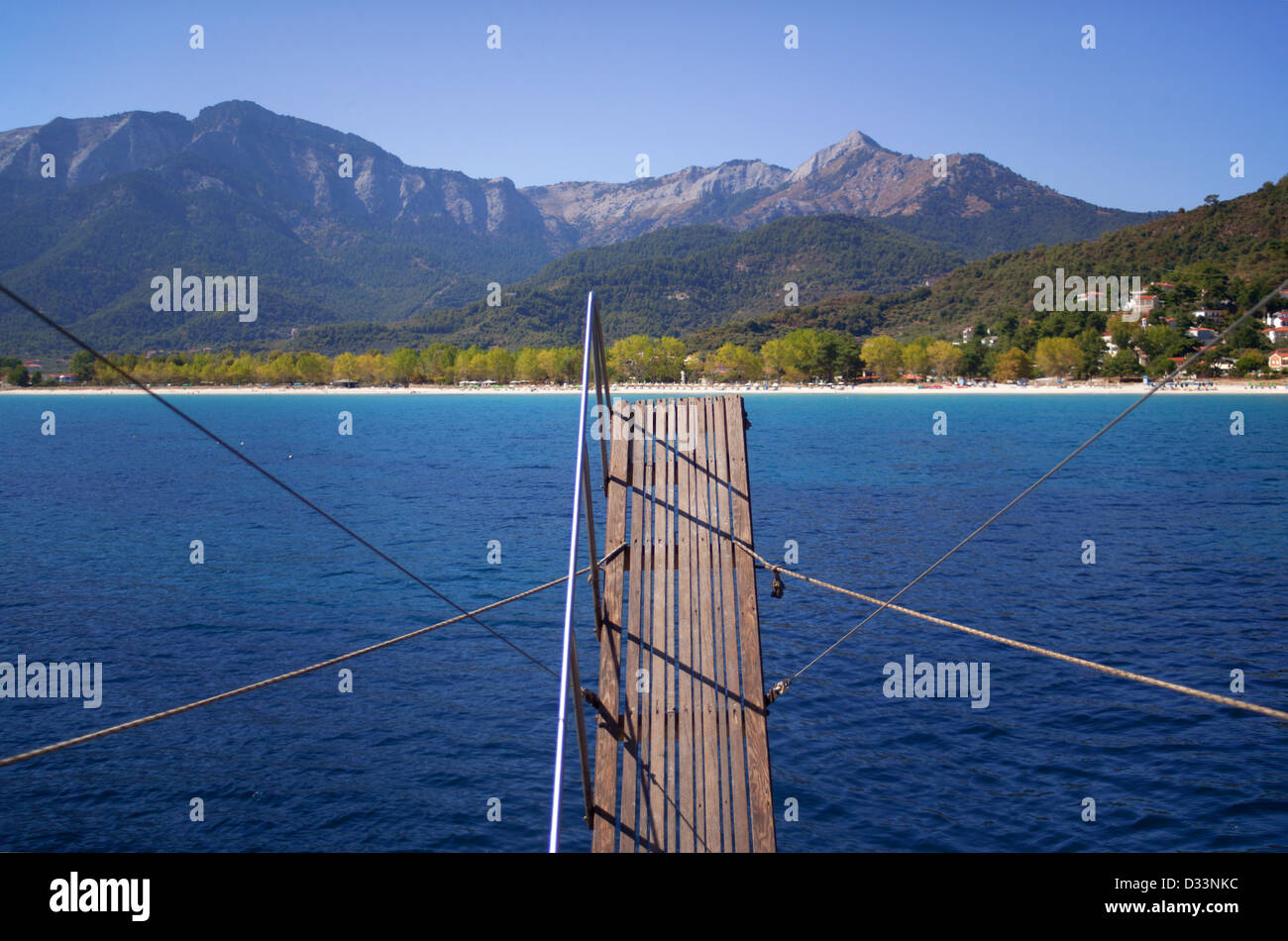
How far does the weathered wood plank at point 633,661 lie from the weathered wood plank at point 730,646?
31.8 inches

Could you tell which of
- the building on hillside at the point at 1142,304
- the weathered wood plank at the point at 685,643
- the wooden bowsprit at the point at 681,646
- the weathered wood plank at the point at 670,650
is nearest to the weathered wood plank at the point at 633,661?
the wooden bowsprit at the point at 681,646

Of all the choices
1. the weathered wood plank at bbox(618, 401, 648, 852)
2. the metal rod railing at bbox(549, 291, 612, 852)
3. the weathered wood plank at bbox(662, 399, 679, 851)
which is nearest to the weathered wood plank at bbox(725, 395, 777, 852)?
the weathered wood plank at bbox(662, 399, 679, 851)

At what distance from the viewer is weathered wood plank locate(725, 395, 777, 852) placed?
802cm

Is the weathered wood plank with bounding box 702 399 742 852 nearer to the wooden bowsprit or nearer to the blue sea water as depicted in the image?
the wooden bowsprit

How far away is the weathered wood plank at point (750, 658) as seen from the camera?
802 cm

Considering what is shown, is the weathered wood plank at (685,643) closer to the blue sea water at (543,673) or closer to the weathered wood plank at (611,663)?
the weathered wood plank at (611,663)

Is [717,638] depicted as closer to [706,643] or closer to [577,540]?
[706,643]

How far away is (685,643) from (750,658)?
0.67 metres
